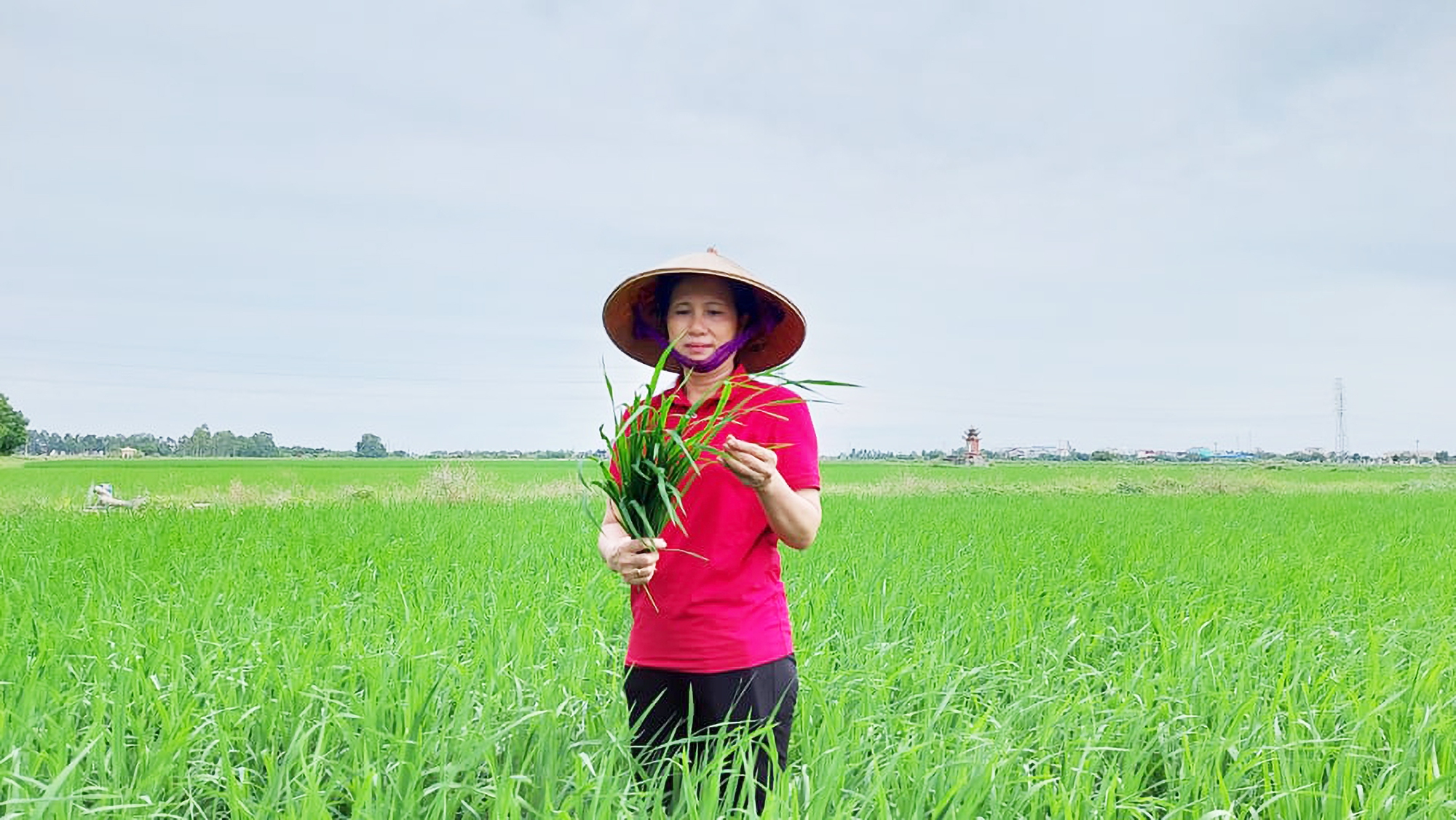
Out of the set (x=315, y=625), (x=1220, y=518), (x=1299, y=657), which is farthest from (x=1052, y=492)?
(x=315, y=625)

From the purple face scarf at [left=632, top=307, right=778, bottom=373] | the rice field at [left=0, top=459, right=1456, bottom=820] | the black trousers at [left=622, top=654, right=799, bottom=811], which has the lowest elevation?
the rice field at [left=0, top=459, right=1456, bottom=820]

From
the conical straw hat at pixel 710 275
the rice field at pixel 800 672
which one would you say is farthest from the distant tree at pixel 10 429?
the conical straw hat at pixel 710 275

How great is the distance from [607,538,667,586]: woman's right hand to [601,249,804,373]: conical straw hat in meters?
0.44

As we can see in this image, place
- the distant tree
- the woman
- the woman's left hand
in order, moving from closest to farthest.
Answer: the woman's left hand, the woman, the distant tree

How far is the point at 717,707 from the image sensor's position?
180 cm

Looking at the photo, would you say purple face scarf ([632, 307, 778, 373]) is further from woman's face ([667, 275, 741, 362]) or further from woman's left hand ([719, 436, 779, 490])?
woman's left hand ([719, 436, 779, 490])

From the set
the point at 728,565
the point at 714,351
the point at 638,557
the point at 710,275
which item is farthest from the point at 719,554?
the point at 710,275

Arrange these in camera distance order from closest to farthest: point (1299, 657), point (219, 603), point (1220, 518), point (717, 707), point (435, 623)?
point (717, 707) → point (1299, 657) → point (435, 623) → point (219, 603) → point (1220, 518)

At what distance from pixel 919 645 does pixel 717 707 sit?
1.82 meters

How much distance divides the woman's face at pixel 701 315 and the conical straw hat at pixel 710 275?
0.13 feet

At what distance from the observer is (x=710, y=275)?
6.01 feet

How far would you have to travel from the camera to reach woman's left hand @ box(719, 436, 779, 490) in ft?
5.22

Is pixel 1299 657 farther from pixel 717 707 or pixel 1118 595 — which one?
pixel 717 707

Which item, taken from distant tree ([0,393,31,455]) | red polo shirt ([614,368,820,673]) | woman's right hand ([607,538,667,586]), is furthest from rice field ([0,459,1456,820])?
distant tree ([0,393,31,455])
